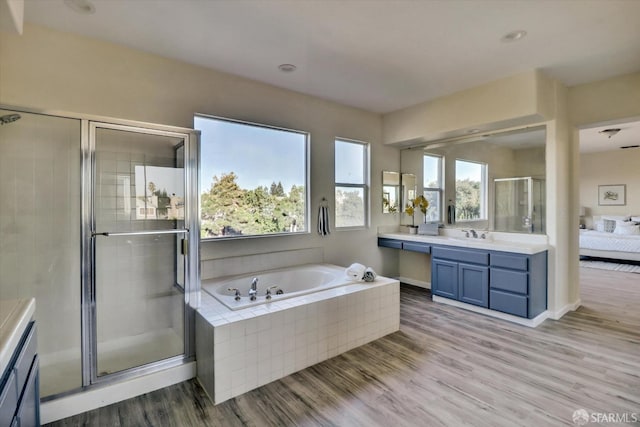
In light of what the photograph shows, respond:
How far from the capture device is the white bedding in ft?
20.3

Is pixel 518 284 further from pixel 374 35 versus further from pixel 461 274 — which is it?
pixel 374 35

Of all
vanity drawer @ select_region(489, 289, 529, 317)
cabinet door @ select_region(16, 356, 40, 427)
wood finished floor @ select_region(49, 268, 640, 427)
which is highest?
cabinet door @ select_region(16, 356, 40, 427)

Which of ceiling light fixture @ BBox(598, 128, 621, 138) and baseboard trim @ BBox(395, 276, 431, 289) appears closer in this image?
baseboard trim @ BBox(395, 276, 431, 289)

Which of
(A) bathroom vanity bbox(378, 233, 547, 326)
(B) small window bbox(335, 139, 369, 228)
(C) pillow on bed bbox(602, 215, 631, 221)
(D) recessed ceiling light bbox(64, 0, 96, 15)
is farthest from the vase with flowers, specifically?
(C) pillow on bed bbox(602, 215, 631, 221)

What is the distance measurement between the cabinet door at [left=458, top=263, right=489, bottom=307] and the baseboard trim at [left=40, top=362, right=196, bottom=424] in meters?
3.03

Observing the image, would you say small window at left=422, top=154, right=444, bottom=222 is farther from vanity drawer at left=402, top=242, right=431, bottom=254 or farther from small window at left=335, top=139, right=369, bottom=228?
small window at left=335, top=139, right=369, bottom=228

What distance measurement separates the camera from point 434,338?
3.03 meters

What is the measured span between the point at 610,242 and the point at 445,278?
16.4 ft

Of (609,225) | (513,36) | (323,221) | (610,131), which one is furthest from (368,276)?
(609,225)

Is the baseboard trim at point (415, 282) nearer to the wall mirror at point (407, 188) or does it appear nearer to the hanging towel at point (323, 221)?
the wall mirror at point (407, 188)

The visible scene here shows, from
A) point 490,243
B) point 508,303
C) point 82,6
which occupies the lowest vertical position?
point 508,303

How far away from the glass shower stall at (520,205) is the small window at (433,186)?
2.63 ft

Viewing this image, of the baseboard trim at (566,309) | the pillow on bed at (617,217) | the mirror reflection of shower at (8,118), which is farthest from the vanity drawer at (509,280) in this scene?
the pillow on bed at (617,217)

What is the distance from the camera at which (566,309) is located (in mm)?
3689
